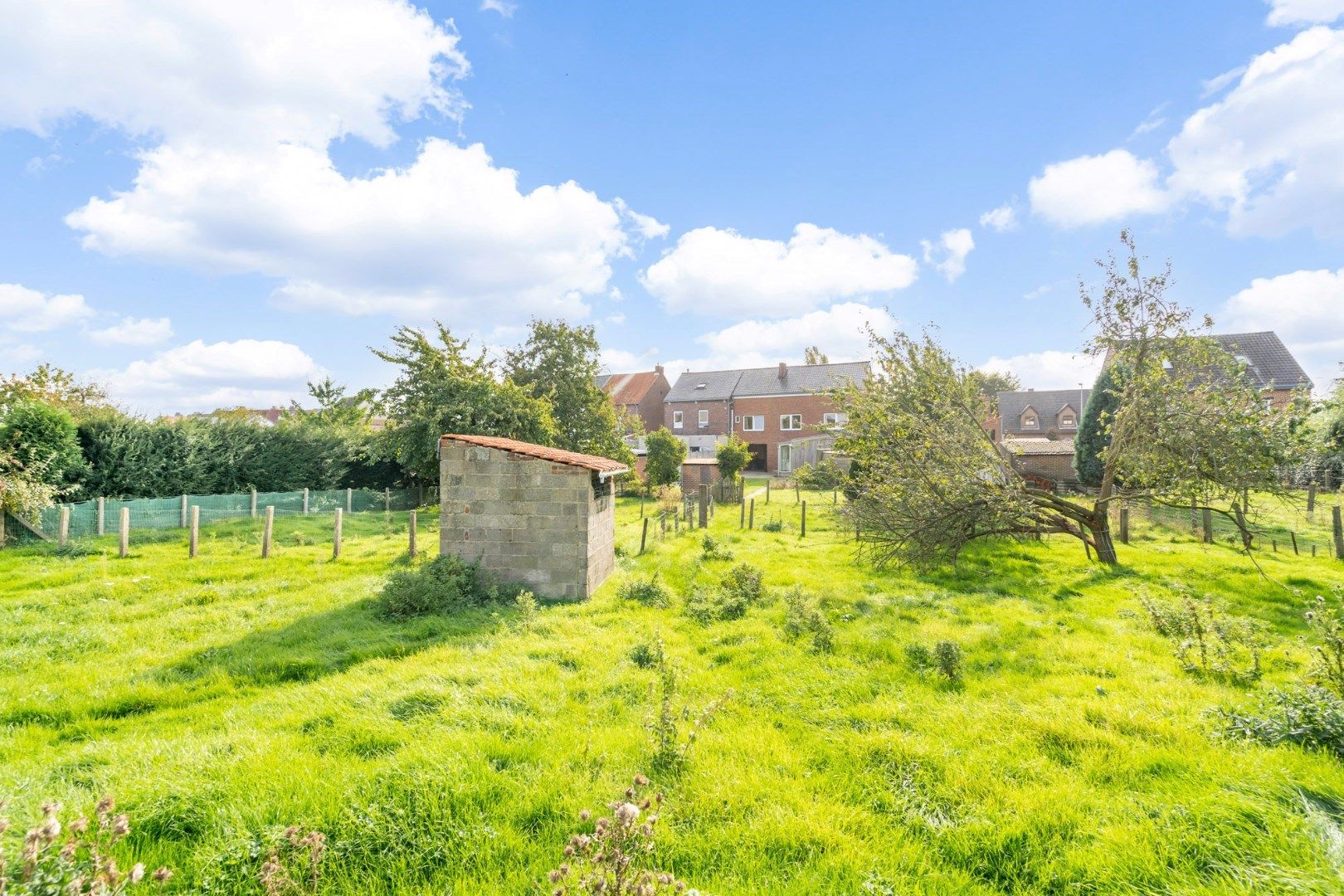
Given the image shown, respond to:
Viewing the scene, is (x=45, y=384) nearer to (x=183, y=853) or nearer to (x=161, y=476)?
(x=161, y=476)

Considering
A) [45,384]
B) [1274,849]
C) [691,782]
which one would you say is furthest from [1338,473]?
[45,384]

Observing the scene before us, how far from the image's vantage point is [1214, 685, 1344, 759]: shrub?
4.55 metres

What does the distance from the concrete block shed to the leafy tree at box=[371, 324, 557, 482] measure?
12234mm

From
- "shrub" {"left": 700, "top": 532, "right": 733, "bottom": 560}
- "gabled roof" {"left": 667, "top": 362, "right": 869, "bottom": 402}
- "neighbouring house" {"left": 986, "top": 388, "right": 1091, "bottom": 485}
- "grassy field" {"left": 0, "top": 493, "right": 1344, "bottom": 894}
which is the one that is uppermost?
"gabled roof" {"left": 667, "top": 362, "right": 869, "bottom": 402}

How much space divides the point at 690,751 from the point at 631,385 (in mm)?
53101

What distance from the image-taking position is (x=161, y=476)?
19062 millimetres

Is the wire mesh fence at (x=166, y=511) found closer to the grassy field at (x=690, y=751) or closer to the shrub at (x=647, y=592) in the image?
the grassy field at (x=690, y=751)

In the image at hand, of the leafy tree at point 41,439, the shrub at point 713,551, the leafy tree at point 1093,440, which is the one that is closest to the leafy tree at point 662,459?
the shrub at point 713,551

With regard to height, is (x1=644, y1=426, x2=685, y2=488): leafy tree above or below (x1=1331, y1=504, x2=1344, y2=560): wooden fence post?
above

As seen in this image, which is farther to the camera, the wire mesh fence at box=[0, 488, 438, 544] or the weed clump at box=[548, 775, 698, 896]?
the wire mesh fence at box=[0, 488, 438, 544]

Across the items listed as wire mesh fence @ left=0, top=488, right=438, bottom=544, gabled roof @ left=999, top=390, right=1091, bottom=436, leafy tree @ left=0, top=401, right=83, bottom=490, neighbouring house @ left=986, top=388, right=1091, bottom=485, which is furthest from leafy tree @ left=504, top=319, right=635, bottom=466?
gabled roof @ left=999, top=390, right=1091, bottom=436

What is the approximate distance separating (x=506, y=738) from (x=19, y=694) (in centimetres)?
578

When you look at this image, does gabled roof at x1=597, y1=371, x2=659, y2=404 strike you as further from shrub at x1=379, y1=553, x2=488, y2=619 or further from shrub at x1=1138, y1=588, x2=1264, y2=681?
shrub at x1=1138, y1=588, x2=1264, y2=681

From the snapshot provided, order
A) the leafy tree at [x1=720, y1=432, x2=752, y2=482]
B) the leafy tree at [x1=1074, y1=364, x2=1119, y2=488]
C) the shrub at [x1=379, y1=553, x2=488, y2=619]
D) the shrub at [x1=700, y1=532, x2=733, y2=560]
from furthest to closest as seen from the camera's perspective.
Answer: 1. the leafy tree at [x1=720, y1=432, x2=752, y2=482]
2. the leafy tree at [x1=1074, y1=364, x2=1119, y2=488]
3. the shrub at [x1=700, y1=532, x2=733, y2=560]
4. the shrub at [x1=379, y1=553, x2=488, y2=619]
